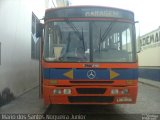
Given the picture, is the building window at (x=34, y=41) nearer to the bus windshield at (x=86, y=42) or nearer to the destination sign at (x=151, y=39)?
the bus windshield at (x=86, y=42)

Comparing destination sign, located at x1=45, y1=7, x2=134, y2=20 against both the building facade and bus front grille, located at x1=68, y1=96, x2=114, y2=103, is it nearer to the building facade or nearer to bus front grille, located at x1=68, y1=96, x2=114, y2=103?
bus front grille, located at x1=68, y1=96, x2=114, y2=103

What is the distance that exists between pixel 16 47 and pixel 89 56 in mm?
5508

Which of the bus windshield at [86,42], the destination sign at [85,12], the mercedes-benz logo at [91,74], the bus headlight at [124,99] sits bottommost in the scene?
the bus headlight at [124,99]

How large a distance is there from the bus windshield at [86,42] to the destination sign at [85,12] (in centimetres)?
18

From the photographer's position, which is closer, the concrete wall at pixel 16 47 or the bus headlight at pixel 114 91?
the bus headlight at pixel 114 91

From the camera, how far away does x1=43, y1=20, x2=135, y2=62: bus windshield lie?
11039 millimetres

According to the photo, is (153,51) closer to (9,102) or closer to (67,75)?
(9,102)

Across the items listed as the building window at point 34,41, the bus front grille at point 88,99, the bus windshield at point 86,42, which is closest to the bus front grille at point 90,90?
the bus front grille at point 88,99

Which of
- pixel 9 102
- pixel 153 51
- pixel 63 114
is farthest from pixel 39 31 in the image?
pixel 153 51

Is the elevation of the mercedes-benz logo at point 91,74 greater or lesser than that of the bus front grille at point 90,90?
greater

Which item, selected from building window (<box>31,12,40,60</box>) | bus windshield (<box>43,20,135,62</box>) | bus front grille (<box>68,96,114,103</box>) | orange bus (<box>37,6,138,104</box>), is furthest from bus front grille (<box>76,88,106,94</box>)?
building window (<box>31,12,40,60</box>)

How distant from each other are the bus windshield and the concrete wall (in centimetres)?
268

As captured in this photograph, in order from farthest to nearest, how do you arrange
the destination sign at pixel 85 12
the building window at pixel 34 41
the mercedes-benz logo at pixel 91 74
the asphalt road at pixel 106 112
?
the building window at pixel 34 41
the asphalt road at pixel 106 112
the destination sign at pixel 85 12
the mercedes-benz logo at pixel 91 74

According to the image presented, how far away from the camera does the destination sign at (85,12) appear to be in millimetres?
11320
